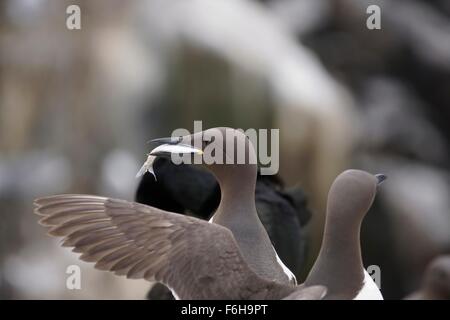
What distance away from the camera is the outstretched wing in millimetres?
1170

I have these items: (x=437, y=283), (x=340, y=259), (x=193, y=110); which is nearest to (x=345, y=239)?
(x=340, y=259)

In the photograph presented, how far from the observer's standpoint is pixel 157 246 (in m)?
1.22

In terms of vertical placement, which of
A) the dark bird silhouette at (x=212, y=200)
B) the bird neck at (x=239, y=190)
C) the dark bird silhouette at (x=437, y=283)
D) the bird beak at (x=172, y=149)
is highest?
the bird beak at (x=172, y=149)

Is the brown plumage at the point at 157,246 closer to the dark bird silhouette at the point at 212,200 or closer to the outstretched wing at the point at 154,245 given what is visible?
the outstretched wing at the point at 154,245

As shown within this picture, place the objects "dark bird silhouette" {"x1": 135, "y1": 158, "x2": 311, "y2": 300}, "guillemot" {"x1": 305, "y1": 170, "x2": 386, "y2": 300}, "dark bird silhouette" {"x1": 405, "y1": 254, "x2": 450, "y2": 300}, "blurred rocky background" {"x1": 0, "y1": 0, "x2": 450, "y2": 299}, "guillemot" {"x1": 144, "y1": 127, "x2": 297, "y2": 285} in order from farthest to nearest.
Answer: "blurred rocky background" {"x1": 0, "y1": 0, "x2": 450, "y2": 299} → "dark bird silhouette" {"x1": 405, "y1": 254, "x2": 450, "y2": 300} → "dark bird silhouette" {"x1": 135, "y1": 158, "x2": 311, "y2": 300} → "guillemot" {"x1": 144, "y1": 127, "x2": 297, "y2": 285} → "guillemot" {"x1": 305, "y1": 170, "x2": 386, "y2": 300}

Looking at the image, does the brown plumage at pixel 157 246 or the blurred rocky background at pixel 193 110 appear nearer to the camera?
the brown plumage at pixel 157 246

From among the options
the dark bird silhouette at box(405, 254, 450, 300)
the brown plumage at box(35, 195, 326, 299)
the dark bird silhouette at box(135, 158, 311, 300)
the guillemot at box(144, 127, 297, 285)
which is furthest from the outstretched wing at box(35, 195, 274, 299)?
the dark bird silhouette at box(405, 254, 450, 300)

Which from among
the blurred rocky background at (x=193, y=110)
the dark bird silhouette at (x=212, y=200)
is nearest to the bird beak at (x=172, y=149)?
the dark bird silhouette at (x=212, y=200)

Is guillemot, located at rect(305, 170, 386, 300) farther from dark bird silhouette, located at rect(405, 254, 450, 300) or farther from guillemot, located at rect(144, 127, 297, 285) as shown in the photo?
dark bird silhouette, located at rect(405, 254, 450, 300)

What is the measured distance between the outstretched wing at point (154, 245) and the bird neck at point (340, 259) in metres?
0.08

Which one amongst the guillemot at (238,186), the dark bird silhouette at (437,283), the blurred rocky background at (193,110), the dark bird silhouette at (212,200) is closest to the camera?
→ the guillemot at (238,186)

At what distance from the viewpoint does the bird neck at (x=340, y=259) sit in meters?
1.16

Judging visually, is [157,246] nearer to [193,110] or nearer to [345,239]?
[345,239]

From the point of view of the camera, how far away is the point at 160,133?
12.0 ft
